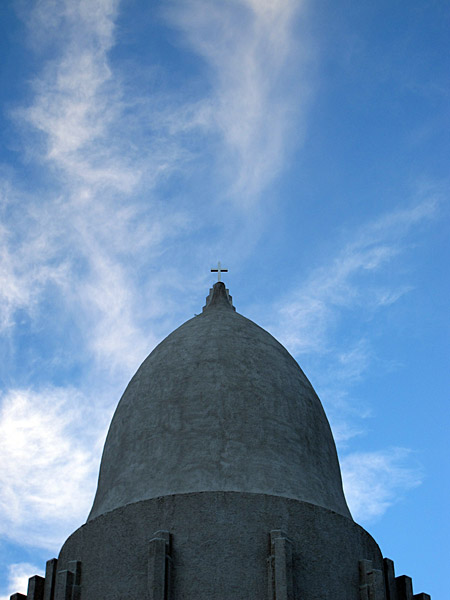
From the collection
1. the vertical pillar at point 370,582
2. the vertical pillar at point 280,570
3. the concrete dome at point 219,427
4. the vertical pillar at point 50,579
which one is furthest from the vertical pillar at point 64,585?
the vertical pillar at point 370,582

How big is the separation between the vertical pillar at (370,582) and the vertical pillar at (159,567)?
352 cm

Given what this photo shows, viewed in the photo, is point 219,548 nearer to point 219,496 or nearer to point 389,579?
point 219,496

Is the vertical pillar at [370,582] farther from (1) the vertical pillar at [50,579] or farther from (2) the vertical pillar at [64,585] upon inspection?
(1) the vertical pillar at [50,579]

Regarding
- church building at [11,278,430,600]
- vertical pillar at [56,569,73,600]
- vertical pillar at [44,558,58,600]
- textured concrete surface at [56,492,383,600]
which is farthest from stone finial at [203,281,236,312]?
vertical pillar at [56,569,73,600]

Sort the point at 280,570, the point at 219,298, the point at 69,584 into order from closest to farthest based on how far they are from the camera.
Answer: the point at 280,570, the point at 69,584, the point at 219,298

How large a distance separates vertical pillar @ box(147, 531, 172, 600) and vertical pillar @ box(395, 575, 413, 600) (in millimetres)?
4885

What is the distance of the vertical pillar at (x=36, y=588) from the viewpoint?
17125 millimetres

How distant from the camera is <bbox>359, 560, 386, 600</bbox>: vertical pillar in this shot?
1612 cm

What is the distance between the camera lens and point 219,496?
16016mm

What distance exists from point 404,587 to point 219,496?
438 cm

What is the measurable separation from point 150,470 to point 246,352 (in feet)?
11.6

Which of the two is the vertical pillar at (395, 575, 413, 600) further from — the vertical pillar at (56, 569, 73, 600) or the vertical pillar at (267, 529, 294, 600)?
the vertical pillar at (56, 569, 73, 600)

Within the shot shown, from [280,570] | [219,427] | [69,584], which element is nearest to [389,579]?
[280,570]

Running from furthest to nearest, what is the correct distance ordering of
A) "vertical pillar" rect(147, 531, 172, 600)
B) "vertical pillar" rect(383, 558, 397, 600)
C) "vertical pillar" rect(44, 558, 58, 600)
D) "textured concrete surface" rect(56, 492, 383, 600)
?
"vertical pillar" rect(383, 558, 397, 600) < "vertical pillar" rect(44, 558, 58, 600) < "textured concrete surface" rect(56, 492, 383, 600) < "vertical pillar" rect(147, 531, 172, 600)
